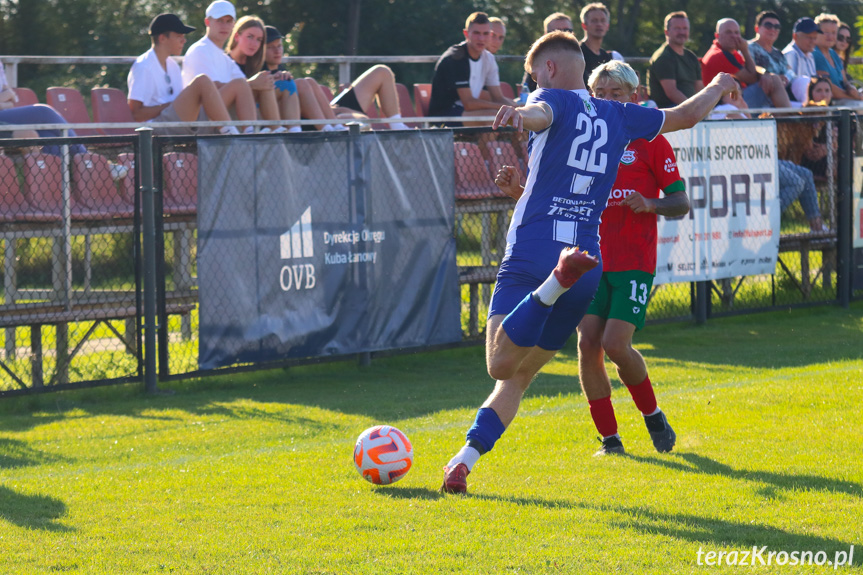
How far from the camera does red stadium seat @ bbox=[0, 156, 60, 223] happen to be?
9.10 metres

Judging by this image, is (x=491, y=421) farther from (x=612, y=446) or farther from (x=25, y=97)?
(x=25, y=97)

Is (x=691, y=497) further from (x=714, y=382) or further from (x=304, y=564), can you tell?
(x=714, y=382)

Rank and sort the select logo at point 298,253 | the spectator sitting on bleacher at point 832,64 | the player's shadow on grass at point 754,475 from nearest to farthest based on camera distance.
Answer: the player's shadow on grass at point 754,475 < the select logo at point 298,253 < the spectator sitting on bleacher at point 832,64

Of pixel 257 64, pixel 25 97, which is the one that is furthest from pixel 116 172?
pixel 25 97

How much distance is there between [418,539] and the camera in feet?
16.6

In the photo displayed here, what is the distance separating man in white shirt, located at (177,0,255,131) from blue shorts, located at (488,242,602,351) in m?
5.49

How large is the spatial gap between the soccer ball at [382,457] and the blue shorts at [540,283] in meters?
0.91

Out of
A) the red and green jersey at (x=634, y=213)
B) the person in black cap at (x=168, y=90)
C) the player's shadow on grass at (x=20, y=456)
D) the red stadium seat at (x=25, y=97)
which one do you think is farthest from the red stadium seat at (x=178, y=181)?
the red and green jersey at (x=634, y=213)

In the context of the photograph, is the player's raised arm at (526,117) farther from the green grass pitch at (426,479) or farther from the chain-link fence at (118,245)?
the chain-link fence at (118,245)

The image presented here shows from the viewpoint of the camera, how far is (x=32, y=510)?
5.78 m

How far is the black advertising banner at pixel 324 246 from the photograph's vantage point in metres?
9.34

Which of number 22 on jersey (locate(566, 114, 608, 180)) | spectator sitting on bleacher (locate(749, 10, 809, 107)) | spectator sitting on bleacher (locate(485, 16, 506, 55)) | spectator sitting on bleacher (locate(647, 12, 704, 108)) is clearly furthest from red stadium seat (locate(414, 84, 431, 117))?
number 22 on jersey (locate(566, 114, 608, 180))

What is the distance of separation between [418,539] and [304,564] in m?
0.56

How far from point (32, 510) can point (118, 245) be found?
534 cm
